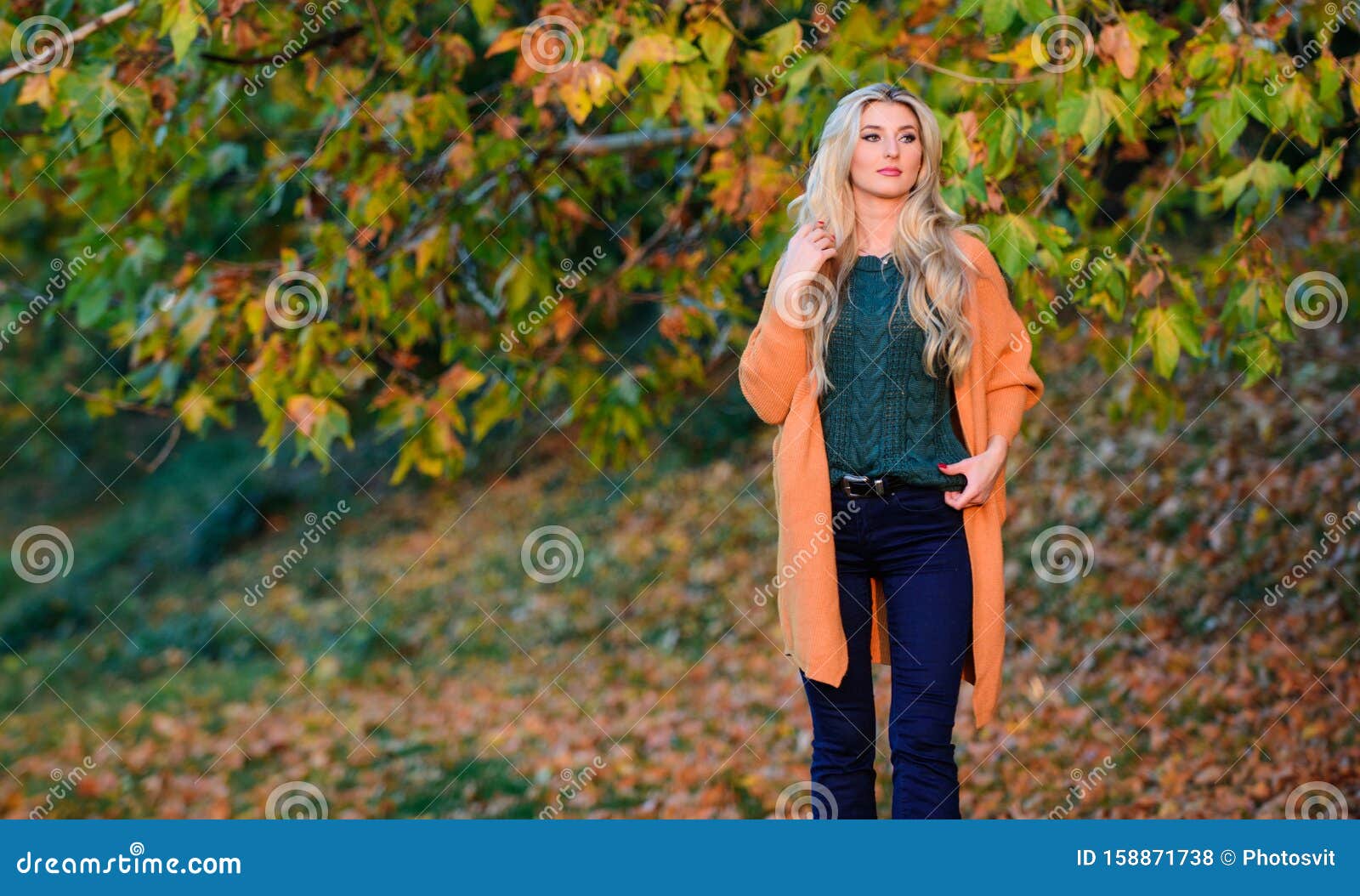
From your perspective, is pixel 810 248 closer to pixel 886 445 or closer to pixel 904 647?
pixel 886 445

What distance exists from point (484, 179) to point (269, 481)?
8.99m

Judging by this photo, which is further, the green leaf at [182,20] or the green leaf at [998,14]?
the green leaf at [182,20]

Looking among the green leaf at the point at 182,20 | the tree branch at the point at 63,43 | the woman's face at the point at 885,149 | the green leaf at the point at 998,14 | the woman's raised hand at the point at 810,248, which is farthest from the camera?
the tree branch at the point at 63,43

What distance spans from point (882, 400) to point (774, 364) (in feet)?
0.80

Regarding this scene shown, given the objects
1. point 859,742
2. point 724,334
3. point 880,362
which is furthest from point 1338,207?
point 859,742

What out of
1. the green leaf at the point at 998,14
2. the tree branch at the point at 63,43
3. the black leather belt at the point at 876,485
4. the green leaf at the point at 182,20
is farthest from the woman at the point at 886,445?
the tree branch at the point at 63,43

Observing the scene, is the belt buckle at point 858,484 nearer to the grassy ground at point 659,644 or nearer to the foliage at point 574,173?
the foliage at point 574,173

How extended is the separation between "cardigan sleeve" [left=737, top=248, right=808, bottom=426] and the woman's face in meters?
0.29

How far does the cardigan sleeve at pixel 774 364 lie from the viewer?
2678 mm

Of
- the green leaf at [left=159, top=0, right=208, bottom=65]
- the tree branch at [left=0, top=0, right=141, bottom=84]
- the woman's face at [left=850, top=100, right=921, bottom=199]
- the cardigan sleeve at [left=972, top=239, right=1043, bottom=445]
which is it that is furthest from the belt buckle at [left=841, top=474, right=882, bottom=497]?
the tree branch at [left=0, top=0, right=141, bottom=84]

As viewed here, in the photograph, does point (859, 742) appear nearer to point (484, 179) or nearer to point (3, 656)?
point (484, 179)

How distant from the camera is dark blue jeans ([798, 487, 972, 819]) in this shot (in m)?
2.64

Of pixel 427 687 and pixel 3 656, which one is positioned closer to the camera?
pixel 427 687

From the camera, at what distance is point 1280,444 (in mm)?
6941
